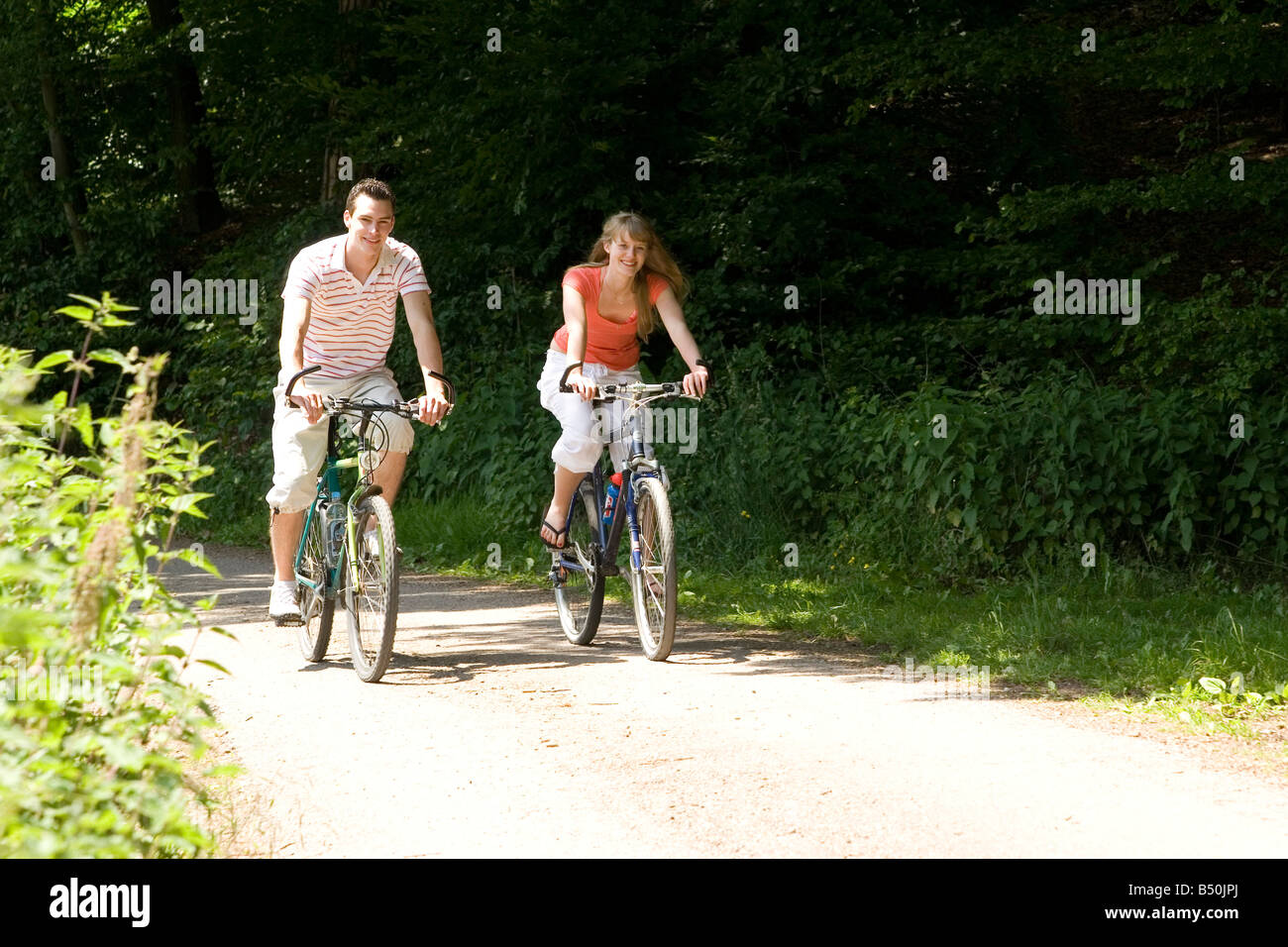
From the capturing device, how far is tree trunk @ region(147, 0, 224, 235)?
21.9 meters

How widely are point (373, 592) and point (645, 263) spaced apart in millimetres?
2187

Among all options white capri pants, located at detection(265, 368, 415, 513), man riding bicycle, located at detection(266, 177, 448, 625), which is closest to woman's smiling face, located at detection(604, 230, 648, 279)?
A: man riding bicycle, located at detection(266, 177, 448, 625)

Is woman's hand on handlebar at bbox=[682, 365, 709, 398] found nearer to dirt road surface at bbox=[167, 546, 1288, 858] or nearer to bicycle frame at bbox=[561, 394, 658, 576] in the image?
bicycle frame at bbox=[561, 394, 658, 576]

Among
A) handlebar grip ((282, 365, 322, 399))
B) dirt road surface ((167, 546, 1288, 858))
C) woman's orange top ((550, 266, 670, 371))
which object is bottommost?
dirt road surface ((167, 546, 1288, 858))

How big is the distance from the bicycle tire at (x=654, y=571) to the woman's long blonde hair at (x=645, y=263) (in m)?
0.91

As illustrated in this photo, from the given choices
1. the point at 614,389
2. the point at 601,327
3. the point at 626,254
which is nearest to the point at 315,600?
the point at 614,389

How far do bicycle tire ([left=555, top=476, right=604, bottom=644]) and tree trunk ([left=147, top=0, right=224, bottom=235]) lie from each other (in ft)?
49.5

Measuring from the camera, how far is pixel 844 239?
45.1ft

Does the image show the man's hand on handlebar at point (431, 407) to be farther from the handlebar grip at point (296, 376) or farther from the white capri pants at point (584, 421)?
the white capri pants at point (584, 421)

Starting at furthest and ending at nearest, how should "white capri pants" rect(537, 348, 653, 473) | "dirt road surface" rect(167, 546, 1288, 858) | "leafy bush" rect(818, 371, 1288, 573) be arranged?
"leafy bush" rect(818, 371, 1288, 573) → "white capri pants" rect(537, 348, 653, 473) → "dirt road surface" rect(167, 546, 1288, 858)

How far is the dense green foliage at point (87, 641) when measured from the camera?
115 inches

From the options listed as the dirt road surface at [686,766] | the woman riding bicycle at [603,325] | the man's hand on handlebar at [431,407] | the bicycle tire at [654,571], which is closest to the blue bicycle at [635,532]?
the bicycle tire at [654,571]

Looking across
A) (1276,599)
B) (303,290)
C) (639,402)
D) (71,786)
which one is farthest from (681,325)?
(71,786)

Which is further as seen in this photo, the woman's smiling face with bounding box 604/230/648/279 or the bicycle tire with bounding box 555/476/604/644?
the bicycle tire with bounding box 555/476/604/644
